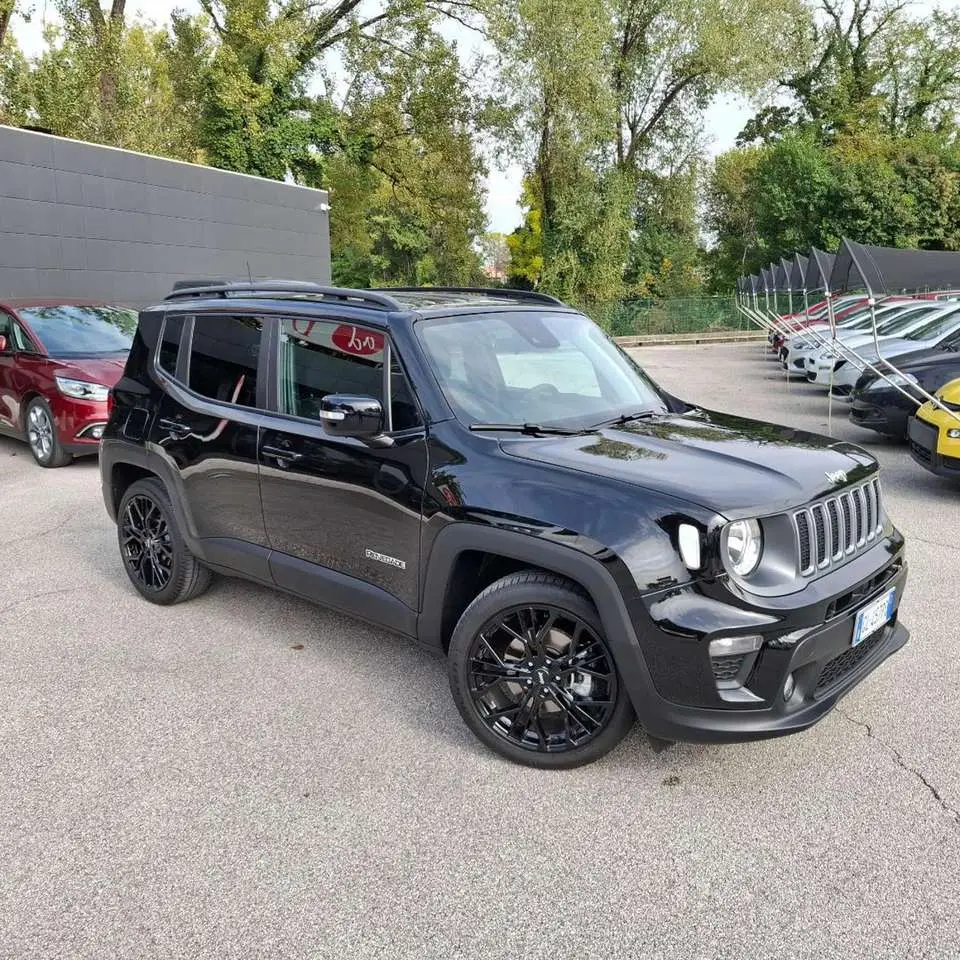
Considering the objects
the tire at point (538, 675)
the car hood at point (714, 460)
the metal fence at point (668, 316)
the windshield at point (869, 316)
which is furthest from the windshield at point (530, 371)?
the metal fence at point (668, 316)

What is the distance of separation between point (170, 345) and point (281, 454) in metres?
1.24

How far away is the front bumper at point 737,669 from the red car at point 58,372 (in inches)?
265

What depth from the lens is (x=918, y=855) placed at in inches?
107

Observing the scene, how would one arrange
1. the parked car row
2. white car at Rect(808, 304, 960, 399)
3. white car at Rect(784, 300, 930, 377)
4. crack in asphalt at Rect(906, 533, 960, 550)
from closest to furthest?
crack in asphalt at Rect(906, 533, 960, 550), the parked car row, white car at Rect(808, 304, 960, 399), white car at Rect(784, 300, 930, 377)

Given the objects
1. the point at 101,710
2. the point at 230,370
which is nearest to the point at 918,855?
the point at 101,710

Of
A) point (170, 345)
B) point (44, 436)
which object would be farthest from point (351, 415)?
point (44, 436)

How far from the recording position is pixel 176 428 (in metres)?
4.56

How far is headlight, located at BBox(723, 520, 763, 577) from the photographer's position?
2842 millimetres

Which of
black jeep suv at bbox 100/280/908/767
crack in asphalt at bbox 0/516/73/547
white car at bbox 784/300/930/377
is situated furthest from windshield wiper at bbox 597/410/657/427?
white car at bbox 784/300/930/377

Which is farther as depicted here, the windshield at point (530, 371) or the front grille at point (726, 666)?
the windshield at point (530, 371)

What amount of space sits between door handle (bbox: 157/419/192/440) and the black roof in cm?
71

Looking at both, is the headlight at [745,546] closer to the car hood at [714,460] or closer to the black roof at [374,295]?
the car hood at [714,460]

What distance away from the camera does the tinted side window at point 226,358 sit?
4203mm

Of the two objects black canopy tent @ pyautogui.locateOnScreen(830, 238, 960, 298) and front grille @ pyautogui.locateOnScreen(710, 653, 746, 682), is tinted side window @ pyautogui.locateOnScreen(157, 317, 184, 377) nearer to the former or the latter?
front grille @ pyautogui.locateOnScreen(710, 653, 746, 682)
